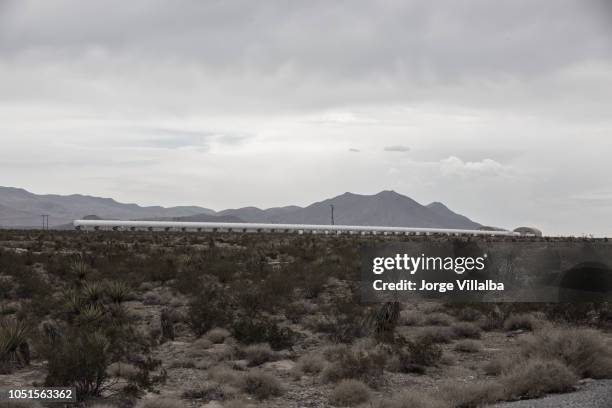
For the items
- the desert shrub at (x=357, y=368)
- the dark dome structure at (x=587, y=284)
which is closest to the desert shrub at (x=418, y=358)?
the desert shrub at (x=357, y=368)

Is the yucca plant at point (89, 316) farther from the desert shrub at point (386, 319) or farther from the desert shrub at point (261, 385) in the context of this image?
the desert shrub at point (386, 319)

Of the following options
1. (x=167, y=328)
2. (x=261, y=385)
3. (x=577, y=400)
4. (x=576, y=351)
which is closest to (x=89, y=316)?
(x=167, y=328)

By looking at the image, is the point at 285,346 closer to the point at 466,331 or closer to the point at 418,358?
the point at 418,358

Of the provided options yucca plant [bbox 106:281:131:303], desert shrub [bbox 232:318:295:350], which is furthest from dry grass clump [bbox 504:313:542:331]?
yucca plant [bbox 106:281:131:303]

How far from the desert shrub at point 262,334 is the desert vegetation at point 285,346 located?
0.03 m

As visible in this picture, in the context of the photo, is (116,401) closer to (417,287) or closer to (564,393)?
(564,393)

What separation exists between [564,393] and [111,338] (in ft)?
25.3

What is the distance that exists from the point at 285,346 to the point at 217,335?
1.60 metres

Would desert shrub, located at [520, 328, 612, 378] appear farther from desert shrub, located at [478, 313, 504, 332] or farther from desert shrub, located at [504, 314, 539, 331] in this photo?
desert shrub, located at [478, 313, 504, 332]

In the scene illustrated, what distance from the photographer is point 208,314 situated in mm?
14828

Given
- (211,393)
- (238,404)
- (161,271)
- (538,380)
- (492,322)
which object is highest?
(161,271)

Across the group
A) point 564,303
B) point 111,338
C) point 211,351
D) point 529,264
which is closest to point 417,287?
point 564,303

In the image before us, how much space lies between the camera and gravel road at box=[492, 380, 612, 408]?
26.8ft

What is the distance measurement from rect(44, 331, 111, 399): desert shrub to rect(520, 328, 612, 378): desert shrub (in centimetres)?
668
